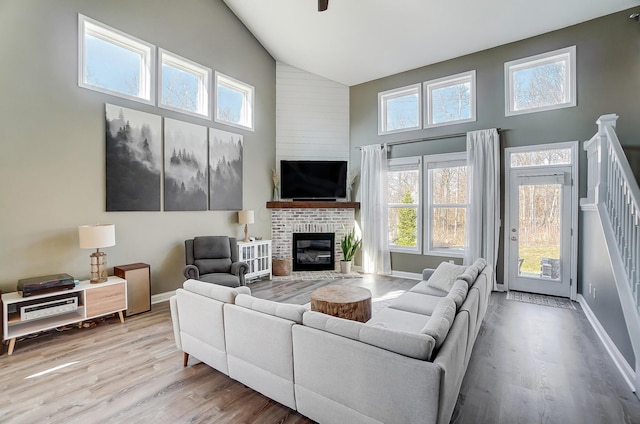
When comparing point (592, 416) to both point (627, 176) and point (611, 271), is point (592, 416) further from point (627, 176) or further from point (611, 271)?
point (627, 176)

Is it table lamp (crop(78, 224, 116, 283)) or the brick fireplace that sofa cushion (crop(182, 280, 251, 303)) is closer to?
table lamp (crop(78, 224, 116, 283))

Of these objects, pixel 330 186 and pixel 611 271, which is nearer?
pixel 611 271

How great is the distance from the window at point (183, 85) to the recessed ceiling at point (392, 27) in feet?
5.09

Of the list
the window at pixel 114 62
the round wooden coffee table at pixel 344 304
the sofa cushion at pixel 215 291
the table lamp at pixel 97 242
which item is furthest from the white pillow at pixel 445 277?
the window at pixel 114 62

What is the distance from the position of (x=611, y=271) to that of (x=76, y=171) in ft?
20.9

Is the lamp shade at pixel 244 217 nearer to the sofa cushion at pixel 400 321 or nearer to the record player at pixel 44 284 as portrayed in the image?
the record player at pixel 44 284

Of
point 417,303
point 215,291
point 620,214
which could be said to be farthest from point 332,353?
point 620,214

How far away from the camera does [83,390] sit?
7.89ft

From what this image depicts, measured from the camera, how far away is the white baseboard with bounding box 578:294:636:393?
2514mm

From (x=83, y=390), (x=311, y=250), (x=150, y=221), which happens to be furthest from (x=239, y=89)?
(x=83, y=390)

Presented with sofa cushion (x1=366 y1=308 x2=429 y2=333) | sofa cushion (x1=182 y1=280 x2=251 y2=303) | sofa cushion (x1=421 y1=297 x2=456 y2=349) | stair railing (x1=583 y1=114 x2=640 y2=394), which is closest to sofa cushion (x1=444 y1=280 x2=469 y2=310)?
sofa cushion (x1=421 y1=297 x2=456 y2=349)

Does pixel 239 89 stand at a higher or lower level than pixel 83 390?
higher

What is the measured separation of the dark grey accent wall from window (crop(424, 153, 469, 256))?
1718 millimetres

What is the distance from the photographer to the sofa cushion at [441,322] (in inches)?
65.9
